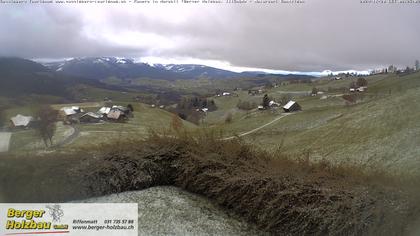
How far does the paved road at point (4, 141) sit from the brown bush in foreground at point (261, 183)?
12.8ft

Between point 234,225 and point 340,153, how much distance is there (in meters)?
17.3

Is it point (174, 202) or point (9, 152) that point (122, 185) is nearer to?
point (174, 202)

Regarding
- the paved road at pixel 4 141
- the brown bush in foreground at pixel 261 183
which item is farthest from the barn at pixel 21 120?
A: the brown bush in foreground at pixel 261 183

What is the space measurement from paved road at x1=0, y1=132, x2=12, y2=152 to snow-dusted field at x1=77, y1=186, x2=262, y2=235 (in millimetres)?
4534

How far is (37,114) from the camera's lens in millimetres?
15688

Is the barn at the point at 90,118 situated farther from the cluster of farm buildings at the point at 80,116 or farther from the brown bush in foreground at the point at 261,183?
the brown bush in foreground at the point at 261,183

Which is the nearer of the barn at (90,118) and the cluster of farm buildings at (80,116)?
the cluster of farm buildings at (80,116)

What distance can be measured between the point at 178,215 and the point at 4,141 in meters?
7.45

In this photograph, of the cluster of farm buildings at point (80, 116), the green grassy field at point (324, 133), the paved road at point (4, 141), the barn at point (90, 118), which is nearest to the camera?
the paved road at point (4, 141)

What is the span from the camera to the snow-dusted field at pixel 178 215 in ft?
29.0

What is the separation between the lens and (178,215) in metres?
9.40

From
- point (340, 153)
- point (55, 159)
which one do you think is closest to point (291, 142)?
point (340, 153)

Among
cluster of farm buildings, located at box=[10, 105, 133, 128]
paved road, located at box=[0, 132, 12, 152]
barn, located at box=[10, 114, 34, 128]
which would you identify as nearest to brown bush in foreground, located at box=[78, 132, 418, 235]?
paved road, located at box=[0, 132, 12, 152]

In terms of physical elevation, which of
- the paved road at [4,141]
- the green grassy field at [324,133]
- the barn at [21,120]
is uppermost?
the barn at [21,120]
